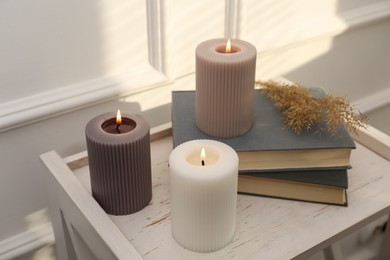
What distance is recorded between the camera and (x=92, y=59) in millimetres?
813

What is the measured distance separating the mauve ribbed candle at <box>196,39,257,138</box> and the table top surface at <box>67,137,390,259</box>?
3.8 inches

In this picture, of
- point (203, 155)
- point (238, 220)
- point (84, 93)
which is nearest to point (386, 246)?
point (238, 220)

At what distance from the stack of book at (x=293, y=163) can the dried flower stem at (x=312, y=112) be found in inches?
0.4

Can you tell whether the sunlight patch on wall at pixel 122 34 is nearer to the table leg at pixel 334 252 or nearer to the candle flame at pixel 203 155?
the candle flame at pixel 203 155

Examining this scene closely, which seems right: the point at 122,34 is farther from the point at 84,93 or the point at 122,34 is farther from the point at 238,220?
the point at 238,220

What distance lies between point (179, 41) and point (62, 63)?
0.65 ft

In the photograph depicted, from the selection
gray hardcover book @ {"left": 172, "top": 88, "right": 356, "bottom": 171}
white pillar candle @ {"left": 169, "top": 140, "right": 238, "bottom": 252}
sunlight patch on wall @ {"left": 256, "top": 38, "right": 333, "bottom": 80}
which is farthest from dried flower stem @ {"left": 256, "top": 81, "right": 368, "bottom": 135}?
sunlight patch on wall @ {"left": 256, "top": 38, "right": 333, "bottom": 80}

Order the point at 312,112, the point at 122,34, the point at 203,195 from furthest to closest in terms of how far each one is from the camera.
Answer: the point at 122,34 < the point at 312,112 < the point at 203,195

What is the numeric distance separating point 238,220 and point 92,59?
32 centimetres

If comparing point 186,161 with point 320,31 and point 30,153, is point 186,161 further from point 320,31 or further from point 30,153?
point 320,31

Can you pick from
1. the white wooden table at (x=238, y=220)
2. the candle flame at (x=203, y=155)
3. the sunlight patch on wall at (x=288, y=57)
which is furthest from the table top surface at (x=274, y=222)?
the sunlight patch on wall at (x=288, y=57)

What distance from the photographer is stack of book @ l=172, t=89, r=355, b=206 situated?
688mm

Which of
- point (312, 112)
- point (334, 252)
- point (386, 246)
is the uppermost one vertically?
point (312, 112)

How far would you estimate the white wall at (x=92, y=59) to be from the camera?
76 centimetres
